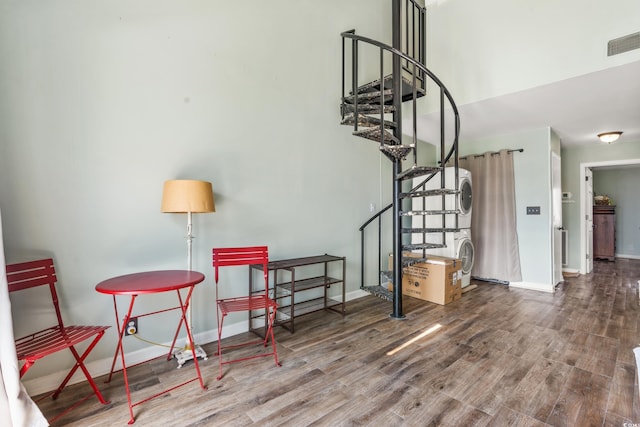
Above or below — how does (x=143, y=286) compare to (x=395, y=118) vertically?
below

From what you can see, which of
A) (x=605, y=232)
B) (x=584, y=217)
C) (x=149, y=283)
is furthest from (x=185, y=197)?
(x=605, y=232)

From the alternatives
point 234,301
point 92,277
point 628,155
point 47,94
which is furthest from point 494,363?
point 628,155

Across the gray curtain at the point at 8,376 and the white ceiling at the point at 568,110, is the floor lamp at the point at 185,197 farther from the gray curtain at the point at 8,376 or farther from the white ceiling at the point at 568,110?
the white ceiling at the point at 568,110

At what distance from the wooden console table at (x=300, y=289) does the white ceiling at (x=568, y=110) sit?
2615mm

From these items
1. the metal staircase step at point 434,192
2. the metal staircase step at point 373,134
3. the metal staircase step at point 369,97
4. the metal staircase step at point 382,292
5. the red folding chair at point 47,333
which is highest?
the metal staircase step at point 369,97

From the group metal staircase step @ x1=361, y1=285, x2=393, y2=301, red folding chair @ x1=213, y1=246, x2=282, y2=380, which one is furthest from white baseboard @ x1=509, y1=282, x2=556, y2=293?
red folding chair @ x1=213, y1=246, x2=282, y2=380

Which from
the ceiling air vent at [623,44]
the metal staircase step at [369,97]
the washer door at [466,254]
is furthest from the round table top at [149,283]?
the ceiling air vent at [623,44]

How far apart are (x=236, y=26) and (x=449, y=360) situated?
3.35 m

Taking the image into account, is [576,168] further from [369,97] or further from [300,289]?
[300,289]

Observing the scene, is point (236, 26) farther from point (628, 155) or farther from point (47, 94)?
point (628, 155)

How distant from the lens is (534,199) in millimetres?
A: 4418

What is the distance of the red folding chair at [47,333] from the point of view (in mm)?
1524

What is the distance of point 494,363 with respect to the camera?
2.21m

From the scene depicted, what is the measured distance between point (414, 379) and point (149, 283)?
1.83 metres
